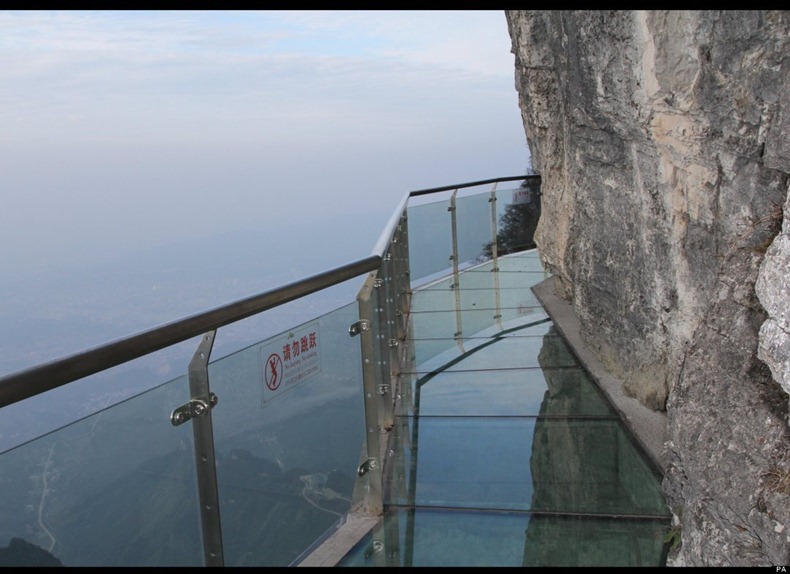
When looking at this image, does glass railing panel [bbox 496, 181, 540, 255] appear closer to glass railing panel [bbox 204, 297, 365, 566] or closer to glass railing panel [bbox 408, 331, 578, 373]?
glass railing panel [bbox 408, 331, 578, 373]

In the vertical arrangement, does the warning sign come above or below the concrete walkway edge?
above

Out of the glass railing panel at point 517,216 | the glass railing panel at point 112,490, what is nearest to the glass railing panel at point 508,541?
the glass railing panel at point 112,490

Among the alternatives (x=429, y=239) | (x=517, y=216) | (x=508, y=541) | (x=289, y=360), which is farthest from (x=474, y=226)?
(x=289, y=360)

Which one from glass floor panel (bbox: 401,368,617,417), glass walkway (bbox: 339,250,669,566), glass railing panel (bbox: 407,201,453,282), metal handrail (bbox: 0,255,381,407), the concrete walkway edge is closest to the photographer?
metal handrail (bbox: 0,255,381,407)

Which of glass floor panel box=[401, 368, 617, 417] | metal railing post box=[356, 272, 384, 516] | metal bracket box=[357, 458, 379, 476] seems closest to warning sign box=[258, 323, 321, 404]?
metal railing post box=[356, 272, 384, 516]

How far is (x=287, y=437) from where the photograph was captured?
259cm

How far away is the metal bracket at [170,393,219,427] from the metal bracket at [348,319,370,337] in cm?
113

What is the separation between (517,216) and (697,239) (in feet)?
21.7

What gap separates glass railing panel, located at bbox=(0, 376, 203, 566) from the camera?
1602 mm

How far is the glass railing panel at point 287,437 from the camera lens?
2.31 meters

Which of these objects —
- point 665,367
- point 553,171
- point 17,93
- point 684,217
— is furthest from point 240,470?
point 17,93
